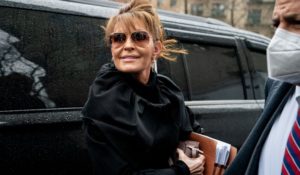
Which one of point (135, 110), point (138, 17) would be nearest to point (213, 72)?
point (138, 17)

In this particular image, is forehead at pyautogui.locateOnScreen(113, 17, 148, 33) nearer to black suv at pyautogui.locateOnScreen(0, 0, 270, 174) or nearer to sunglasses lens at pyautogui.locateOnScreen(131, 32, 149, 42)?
sunglasses lens at pyautogui.locateOnScreen(131, 32, 149, 42)

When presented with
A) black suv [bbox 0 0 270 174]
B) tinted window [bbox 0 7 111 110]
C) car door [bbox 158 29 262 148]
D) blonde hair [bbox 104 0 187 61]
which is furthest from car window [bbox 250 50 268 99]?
blonde hair [bbox 104 0 187 61]

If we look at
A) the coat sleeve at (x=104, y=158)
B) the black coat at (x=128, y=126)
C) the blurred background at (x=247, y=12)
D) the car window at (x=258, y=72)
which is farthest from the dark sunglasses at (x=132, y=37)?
the blurred background at (x=247, y=12)

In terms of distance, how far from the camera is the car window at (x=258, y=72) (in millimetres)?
3980

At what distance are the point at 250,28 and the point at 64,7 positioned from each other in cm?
4295

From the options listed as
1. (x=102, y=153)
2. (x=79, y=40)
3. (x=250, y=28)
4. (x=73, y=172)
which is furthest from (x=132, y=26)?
(x=250, y=28)

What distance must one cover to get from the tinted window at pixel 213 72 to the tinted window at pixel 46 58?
41.2 inches

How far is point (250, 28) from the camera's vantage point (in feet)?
143

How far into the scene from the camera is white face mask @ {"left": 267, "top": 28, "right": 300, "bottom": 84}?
133 cm

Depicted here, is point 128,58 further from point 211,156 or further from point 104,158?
point 211,156

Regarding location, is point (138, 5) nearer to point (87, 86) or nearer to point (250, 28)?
Result: point (87, 86)

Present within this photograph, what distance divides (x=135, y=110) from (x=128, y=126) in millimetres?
84

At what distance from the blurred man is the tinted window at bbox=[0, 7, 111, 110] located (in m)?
1.05

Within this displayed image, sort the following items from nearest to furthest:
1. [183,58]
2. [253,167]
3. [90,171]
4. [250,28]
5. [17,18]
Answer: [253,167], [17,18], [90,171], [183,58], [250,28]
